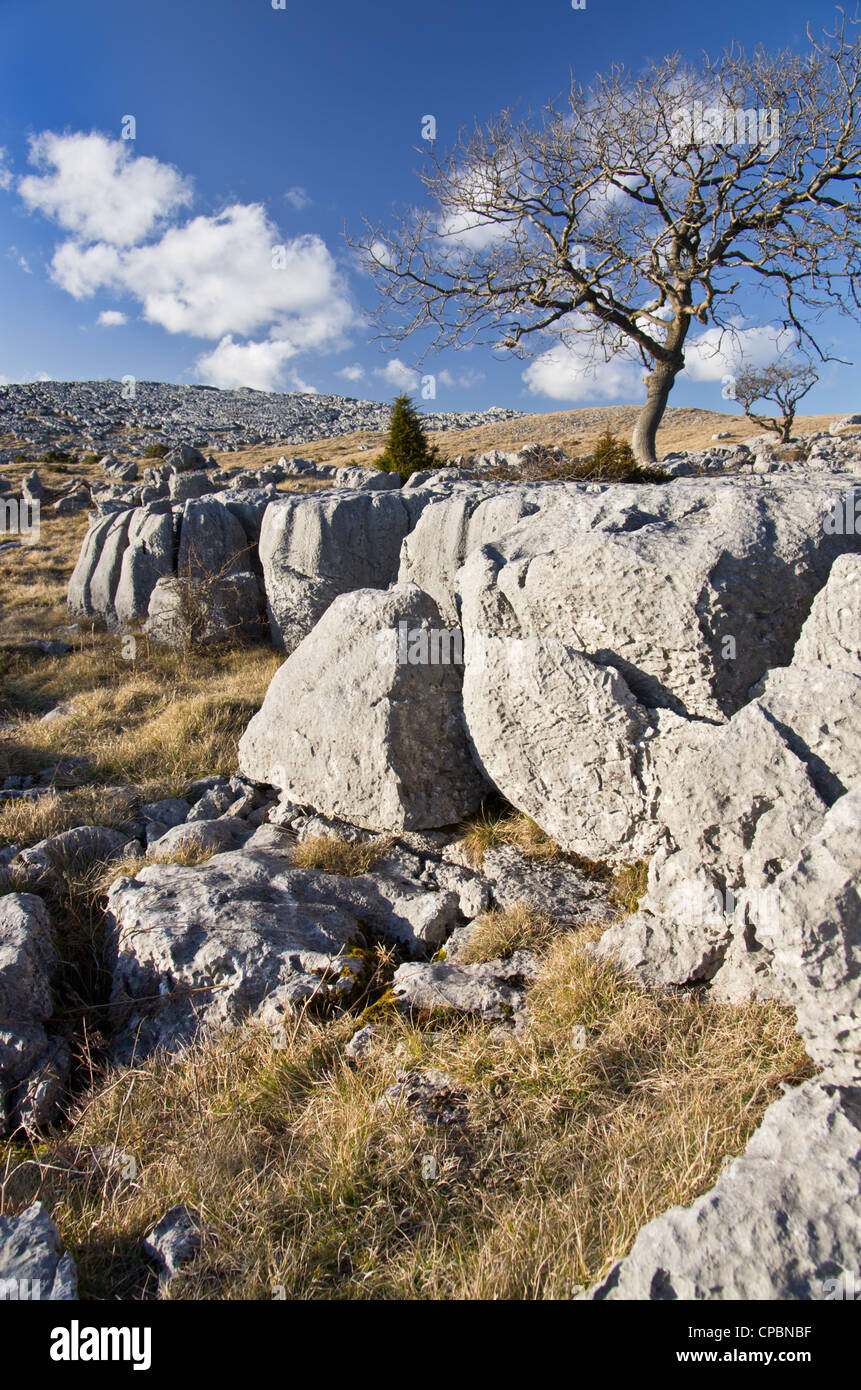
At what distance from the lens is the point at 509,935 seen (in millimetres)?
3877

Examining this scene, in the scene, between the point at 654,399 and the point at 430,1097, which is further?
the point at 654,399

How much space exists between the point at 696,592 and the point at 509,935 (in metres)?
2.17

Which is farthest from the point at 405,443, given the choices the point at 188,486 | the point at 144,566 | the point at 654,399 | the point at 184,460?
the point at 184,460

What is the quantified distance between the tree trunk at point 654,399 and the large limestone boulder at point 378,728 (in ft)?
39.1

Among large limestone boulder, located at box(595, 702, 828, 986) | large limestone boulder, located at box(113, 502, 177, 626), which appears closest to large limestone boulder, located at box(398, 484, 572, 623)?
large limestone boulder, located at box(595, 702, 828, 986)

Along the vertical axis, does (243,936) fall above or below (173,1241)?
above

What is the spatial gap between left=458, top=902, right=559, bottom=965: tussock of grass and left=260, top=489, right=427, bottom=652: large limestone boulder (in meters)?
6.75

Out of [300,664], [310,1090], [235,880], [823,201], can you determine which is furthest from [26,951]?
[823,201]

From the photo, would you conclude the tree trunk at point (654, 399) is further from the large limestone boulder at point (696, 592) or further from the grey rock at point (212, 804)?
the grey rock at point (212, 804)

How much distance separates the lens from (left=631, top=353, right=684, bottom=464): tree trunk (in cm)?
1549

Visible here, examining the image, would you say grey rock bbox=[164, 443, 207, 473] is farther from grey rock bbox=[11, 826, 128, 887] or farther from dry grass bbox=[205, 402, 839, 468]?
grey rock bbox=[11, 826, 128, 887]

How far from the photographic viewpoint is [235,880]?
4.34m

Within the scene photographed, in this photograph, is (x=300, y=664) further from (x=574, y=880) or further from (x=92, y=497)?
(x=92, y=497)

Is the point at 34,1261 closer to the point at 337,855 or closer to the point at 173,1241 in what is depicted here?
the point at 173,1241
